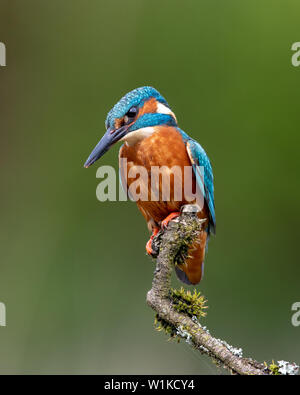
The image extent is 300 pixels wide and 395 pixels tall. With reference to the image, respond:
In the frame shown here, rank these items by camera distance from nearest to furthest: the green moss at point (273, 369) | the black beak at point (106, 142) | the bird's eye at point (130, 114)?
the green moss at point (273, 369) < the black beak at point (106, 142) < the bird's eye at point (130, 114)

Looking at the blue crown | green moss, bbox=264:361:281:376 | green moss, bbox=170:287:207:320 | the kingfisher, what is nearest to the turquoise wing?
the kingfisher

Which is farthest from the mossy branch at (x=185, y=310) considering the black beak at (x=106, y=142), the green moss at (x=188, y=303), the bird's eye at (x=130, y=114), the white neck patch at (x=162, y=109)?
the white neck patch at (x=162, y=109)

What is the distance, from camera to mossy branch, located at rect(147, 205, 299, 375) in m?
1.62

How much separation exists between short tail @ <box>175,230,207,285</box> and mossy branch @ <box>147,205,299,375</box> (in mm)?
555

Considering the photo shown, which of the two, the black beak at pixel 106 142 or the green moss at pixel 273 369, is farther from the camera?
the black beak at pixel 106 142

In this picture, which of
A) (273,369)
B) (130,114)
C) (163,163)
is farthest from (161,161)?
(273,369)

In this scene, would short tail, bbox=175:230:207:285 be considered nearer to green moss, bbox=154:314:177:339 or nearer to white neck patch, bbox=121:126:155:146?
white neck patch, bbox=121:126:155:146

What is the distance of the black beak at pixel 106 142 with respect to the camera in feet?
8.29

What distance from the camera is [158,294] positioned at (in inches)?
78.7

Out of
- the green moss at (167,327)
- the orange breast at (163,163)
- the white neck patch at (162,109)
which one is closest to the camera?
the green moss at (167,327)

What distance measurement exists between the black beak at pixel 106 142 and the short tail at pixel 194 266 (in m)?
0.74

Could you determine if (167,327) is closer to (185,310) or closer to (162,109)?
(185,310)

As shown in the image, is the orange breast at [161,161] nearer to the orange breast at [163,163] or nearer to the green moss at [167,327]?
the orange breast at [163,163]
